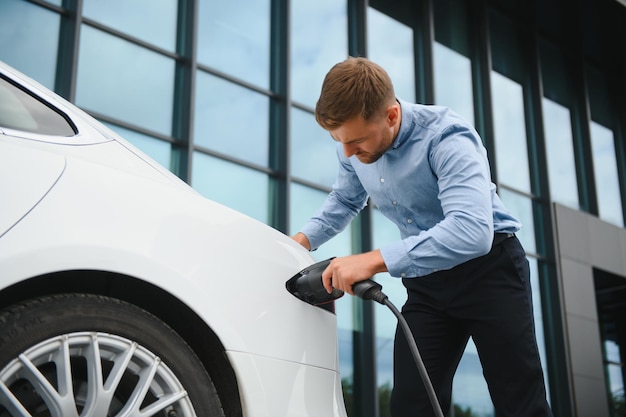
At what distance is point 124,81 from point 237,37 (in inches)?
71.6

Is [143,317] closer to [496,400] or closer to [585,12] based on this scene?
[496,400]

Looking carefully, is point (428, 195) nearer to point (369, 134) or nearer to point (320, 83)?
point (369, 134)

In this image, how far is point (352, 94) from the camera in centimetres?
217

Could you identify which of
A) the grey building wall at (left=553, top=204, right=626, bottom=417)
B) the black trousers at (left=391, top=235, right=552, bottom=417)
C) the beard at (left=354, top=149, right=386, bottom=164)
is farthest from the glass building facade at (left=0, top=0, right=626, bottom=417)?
the black trousers at (left=391, top=235, right=552, bottom=417)

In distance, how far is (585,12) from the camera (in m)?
13.4

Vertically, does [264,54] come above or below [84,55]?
above

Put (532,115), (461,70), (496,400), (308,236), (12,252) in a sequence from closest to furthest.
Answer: (12,252) → (496,400) → (308,236) → (461,70) → (532,115)

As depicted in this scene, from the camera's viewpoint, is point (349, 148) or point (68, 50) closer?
point (349, 148)

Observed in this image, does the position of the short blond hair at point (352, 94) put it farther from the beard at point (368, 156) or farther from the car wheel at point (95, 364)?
the car wheel at point (95, 364)

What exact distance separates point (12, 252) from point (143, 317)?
364 millimetres

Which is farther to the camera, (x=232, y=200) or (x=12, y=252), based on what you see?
(x=232, y=200)

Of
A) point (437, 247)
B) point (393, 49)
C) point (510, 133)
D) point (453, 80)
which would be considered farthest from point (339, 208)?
point (510, 133)

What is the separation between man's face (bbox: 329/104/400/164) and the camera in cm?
225

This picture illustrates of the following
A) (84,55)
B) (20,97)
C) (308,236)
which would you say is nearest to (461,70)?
(84,55)
